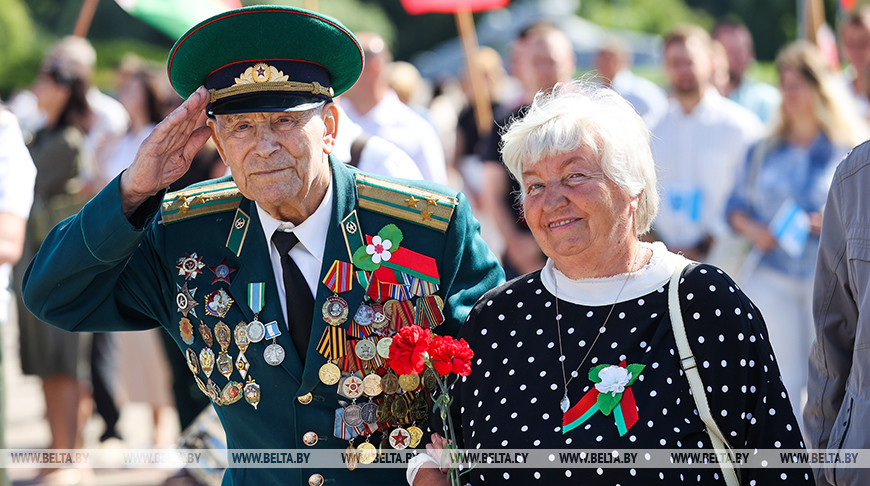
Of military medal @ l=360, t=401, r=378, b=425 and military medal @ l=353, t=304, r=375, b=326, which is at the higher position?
military medal @ l=353, t=304, r=375, b=326

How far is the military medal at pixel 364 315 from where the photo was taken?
3213 millimetres

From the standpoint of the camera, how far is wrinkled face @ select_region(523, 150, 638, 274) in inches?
116

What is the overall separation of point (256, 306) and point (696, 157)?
4.31 m

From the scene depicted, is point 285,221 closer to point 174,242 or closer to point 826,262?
point 174,242

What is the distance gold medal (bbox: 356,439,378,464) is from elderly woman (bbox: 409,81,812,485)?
0.18 meters

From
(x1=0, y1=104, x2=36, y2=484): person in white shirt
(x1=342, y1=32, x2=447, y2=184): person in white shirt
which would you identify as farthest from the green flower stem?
(x1=342, y1=32, x2=447, y2=184): person in white shirt

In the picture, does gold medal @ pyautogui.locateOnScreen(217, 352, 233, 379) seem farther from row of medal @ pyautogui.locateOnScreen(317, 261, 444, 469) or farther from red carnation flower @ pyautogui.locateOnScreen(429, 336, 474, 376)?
red carnation flower @ pyautogui.locateOnScreen(429, 336, 474, 376)

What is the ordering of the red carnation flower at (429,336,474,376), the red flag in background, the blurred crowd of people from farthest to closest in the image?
the red flag in background
the blurred crowd of people
the red carnation flower at (429,336,474,376)

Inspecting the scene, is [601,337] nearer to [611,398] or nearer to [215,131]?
[611,398]

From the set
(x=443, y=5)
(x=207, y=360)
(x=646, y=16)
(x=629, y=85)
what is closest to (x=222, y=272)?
(x=207, y=360)

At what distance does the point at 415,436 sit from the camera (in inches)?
125

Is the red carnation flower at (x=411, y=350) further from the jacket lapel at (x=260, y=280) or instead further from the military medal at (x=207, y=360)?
the military medal at (x=207, y=360)

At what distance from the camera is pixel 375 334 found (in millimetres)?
3236

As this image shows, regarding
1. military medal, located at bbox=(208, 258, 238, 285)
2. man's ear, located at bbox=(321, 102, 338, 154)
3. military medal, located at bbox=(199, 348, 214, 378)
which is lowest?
military medal, located at bbox=(199, 348, 214, 378)
